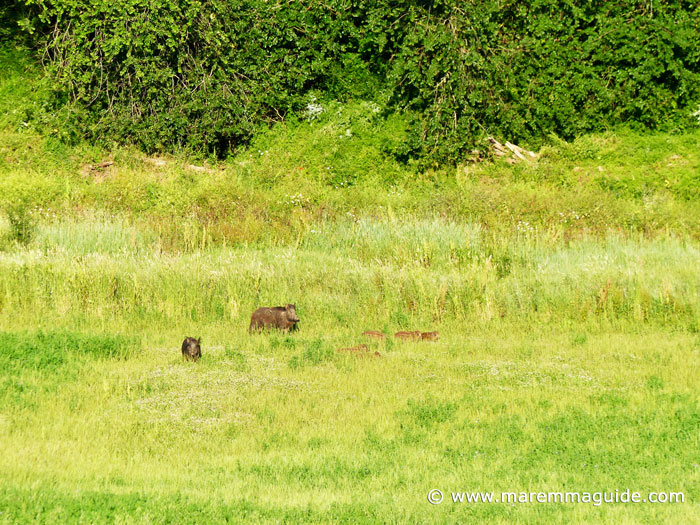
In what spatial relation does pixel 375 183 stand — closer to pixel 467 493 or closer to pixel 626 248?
pixel 626 248

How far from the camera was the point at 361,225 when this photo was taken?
1414 cm

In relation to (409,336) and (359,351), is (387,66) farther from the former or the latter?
(359,351)

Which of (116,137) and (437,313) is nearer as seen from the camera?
(437,313)

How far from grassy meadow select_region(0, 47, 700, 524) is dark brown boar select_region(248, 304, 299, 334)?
27 centimetres

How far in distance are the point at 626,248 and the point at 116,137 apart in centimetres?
1270

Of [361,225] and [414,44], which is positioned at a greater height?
→ [414,44]

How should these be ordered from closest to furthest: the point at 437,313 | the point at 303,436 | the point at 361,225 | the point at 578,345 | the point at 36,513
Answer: the point at 36,513 < the point at 303,436 < the point at 578,345 < the point at 437,313 < the point at 361,225

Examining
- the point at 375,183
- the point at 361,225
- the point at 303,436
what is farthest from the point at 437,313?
the point at 375,183

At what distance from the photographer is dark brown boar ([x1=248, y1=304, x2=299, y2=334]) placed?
1031 centimetres

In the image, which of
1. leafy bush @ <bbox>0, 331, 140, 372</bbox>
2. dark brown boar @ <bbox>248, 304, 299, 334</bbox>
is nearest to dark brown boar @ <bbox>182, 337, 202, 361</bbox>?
leafy bush @ <bbox>0, 331, 140, 372</bbox>

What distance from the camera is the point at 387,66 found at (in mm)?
20297

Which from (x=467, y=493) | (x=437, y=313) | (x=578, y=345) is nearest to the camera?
(x=467, y=493)

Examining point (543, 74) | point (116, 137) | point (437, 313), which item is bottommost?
point (437, 313)

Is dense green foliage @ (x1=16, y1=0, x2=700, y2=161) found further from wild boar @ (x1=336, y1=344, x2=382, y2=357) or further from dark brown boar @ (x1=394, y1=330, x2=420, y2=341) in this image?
wild boar @ (x1=336, y1=344, x2=382, y2=357)
